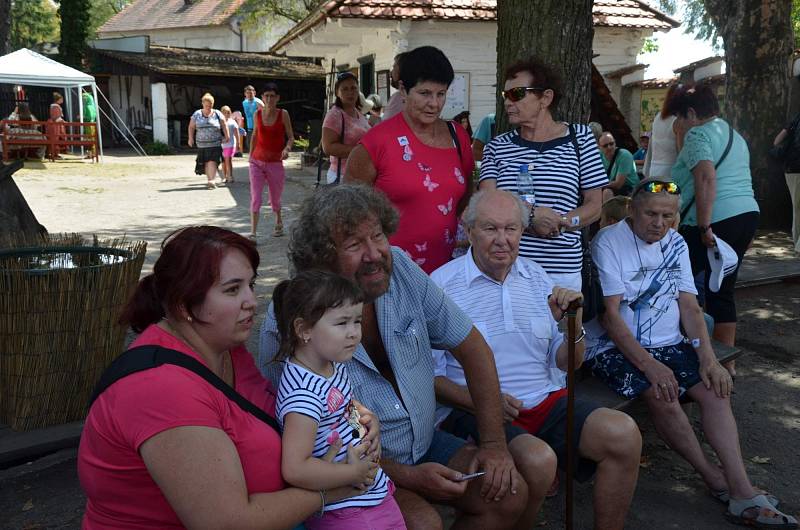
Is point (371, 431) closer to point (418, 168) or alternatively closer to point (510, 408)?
point (510, 408)

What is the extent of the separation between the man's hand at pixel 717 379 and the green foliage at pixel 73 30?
30733 millimetres

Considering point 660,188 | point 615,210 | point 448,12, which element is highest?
point 448,12

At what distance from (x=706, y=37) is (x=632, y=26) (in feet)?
128

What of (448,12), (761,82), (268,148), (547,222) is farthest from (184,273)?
(448,12)

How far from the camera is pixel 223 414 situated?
70.1 inches

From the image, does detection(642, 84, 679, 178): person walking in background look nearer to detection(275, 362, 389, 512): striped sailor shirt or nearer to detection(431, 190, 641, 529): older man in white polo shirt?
detection(431, 190, 641, 529): older man in white polo shirt

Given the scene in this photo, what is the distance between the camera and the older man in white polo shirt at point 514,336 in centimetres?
280

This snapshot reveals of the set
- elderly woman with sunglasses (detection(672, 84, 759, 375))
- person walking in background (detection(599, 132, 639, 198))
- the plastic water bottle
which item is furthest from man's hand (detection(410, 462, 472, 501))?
person walking in background (detection(599, 132, 639, 198))

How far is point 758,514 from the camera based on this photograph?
10.4ft

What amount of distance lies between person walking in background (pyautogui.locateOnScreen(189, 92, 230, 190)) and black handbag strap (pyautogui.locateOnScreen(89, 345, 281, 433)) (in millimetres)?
13097

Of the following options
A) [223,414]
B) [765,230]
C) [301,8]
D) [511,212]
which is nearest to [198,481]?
[223,414]

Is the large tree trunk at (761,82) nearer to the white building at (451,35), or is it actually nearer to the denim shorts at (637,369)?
the white building at (451,35)

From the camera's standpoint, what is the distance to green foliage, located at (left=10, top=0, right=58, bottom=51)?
50.9 metres

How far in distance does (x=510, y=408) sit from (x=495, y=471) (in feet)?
1.44
